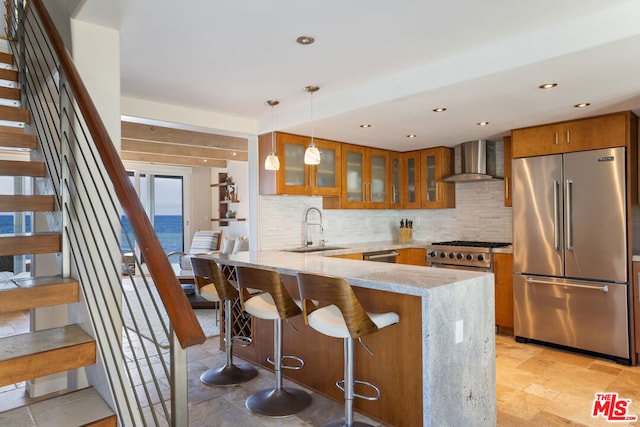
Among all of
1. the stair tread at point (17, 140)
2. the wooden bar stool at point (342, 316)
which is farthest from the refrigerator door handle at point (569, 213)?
the stair tread at point (17, 140)

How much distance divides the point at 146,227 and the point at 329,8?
1582mm

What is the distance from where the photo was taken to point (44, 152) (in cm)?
231

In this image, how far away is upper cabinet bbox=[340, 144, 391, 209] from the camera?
5.20 meters

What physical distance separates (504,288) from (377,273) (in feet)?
8.29

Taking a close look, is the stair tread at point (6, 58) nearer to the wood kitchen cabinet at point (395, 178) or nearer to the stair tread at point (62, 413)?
the stair tread at point (62, 413)

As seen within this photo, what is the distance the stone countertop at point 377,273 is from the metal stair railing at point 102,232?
1.05 meters

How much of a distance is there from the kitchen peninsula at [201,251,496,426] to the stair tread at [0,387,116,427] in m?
1.36

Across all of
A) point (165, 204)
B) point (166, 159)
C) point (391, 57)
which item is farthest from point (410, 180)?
point (165, 204)

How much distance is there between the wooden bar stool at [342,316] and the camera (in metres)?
2.10

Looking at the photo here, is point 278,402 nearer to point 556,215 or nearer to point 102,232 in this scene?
point 102,232

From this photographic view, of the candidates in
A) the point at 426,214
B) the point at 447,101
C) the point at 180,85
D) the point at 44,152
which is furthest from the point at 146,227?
the point at 426,214

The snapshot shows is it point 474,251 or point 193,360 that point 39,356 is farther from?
point 474,251

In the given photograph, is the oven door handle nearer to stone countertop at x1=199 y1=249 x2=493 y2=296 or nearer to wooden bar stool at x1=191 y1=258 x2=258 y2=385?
stone countertop at x1=199 y1=249 x2=493 y2=296

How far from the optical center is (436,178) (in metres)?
5.50
